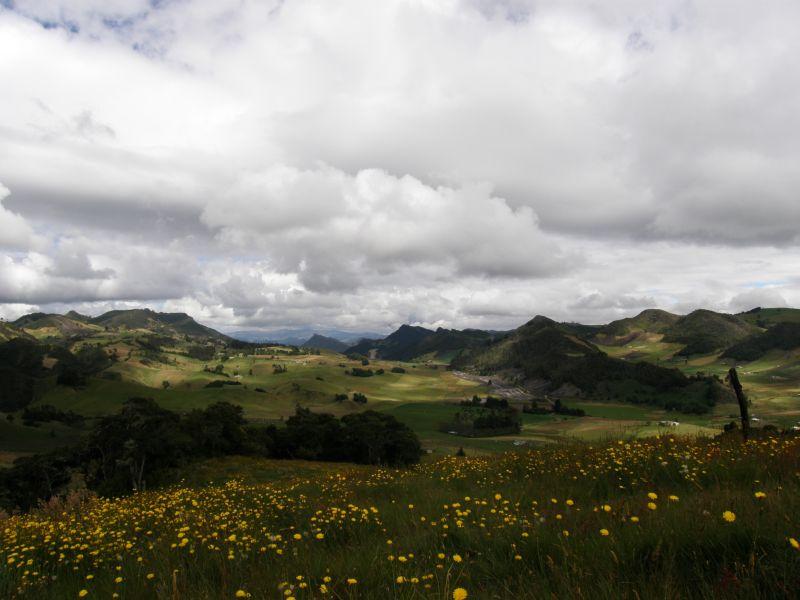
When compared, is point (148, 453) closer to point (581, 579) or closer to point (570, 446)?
point (570, 446)

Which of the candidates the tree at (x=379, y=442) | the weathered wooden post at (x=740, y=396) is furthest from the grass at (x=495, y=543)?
the tree at (x=379, y=442)

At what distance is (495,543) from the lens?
5.09 meters

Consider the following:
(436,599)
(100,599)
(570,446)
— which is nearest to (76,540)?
(100,599)

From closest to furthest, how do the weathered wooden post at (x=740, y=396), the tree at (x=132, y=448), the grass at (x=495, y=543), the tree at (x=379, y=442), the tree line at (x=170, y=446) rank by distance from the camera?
the grass at (x=495, y=543), the weathered wooden post at (x=740, y=396), the tree at (x=132, y=448), the tree line at (x=170, y=446), the tree at (x=379, y=442)

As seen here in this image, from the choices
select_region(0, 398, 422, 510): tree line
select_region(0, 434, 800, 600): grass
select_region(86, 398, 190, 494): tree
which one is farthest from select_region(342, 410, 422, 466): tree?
select_region(0, 434, 800, 600): grass

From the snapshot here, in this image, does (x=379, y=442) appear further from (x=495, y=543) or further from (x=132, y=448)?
(x=495, y=543)

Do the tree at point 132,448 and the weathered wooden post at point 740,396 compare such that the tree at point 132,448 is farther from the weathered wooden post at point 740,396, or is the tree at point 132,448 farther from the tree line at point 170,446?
the weathered wooden post at point 740,396

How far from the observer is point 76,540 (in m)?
7.82

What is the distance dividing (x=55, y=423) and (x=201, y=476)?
20119 cm

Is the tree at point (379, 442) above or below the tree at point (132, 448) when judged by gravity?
below

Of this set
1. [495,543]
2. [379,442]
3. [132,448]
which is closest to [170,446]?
[132,448]

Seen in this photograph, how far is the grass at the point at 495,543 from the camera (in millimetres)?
3734

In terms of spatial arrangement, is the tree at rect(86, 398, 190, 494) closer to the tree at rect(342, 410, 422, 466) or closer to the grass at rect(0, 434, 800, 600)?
the tree at rect(342, 410, 422, 466)

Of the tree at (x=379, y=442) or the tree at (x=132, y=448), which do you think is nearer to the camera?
the tree at (x=132, y=448)
